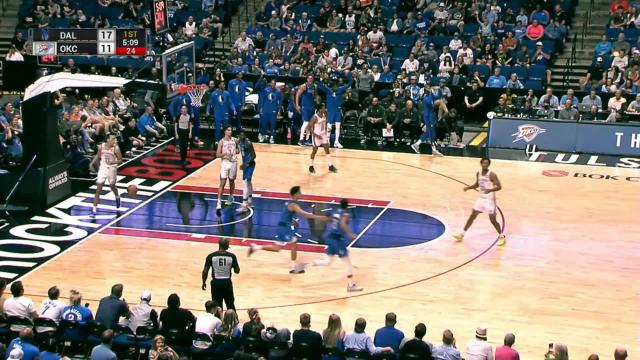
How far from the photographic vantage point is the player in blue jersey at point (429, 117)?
28781 mm

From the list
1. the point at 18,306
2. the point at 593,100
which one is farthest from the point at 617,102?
the point at 18,306

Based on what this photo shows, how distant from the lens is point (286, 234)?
20.6 m

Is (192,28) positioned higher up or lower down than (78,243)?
higher up

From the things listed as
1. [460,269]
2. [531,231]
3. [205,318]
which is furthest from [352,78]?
[205,318]

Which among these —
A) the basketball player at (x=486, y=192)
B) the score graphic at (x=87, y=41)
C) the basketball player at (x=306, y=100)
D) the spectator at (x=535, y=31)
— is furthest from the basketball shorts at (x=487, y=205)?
the spectator at (x=535, y=31)

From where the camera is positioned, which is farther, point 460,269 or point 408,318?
point 460,269

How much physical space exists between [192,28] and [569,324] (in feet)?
73.0

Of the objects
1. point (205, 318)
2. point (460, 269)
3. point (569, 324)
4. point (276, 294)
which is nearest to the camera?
point (205, 318)

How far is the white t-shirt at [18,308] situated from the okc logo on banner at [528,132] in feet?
56.8

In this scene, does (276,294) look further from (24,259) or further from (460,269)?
(24,259)

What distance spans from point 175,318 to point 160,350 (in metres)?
2.11

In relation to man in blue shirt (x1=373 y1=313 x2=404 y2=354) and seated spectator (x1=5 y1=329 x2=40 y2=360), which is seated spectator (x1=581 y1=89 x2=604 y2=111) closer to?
man in blue shirt (x1=373 y1=313 x2=404 y2=354)

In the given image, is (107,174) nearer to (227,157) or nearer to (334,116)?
(227,157)

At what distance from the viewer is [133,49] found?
2688 centimetres
